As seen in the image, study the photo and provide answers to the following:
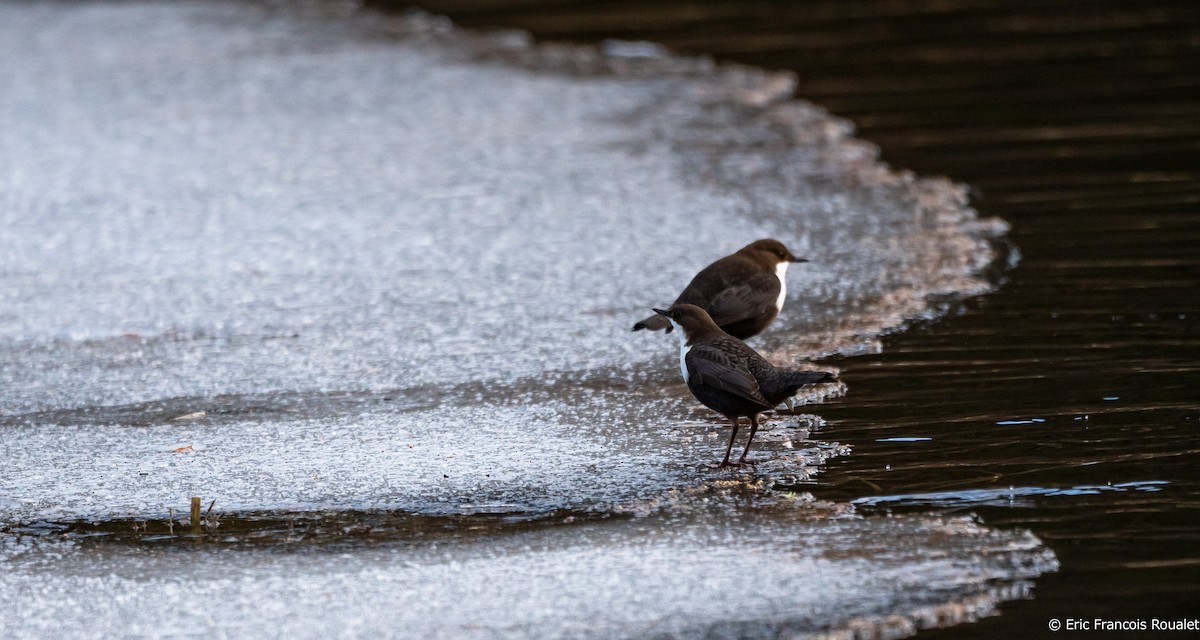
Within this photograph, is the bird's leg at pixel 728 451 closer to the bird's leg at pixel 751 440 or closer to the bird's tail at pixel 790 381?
the bird's leg at pixel 751 440

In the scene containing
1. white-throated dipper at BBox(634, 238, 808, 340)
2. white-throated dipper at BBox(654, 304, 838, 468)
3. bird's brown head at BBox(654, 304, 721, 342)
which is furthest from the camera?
white-throated dipper at BBox(634, 238, 808, 340)

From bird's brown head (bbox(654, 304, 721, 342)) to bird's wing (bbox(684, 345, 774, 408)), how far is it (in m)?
0.17

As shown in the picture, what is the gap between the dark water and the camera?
3.90 m

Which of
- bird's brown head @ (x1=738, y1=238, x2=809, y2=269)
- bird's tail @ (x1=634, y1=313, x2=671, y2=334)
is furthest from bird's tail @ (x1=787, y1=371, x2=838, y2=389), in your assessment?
bird's brown head @ (x1=738, y1=238, x2=809, y2=269)

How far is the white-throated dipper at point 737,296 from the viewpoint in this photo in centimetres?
528

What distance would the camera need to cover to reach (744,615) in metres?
3.45

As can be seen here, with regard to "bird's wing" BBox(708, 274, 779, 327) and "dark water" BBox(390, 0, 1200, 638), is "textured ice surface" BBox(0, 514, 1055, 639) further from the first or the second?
"bird's wing" BBox(708, 274, 779, 327)

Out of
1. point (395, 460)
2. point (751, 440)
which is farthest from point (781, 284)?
point (395, 460)

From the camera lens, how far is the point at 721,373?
4445mm

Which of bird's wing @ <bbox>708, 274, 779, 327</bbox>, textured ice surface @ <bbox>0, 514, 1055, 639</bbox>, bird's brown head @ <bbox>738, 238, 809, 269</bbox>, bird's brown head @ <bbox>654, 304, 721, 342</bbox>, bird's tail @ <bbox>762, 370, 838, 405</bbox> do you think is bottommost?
textured ice surface @ <bbox>0, 514, 1055, 639</bbox>

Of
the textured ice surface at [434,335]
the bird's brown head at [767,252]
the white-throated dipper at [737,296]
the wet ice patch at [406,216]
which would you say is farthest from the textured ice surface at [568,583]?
the bird's brown head at [767,252]

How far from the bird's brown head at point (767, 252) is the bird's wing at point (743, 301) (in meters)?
0.28

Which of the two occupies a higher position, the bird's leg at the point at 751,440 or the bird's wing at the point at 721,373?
the bird's wing at the point at 721,373

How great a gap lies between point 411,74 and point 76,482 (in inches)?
282
